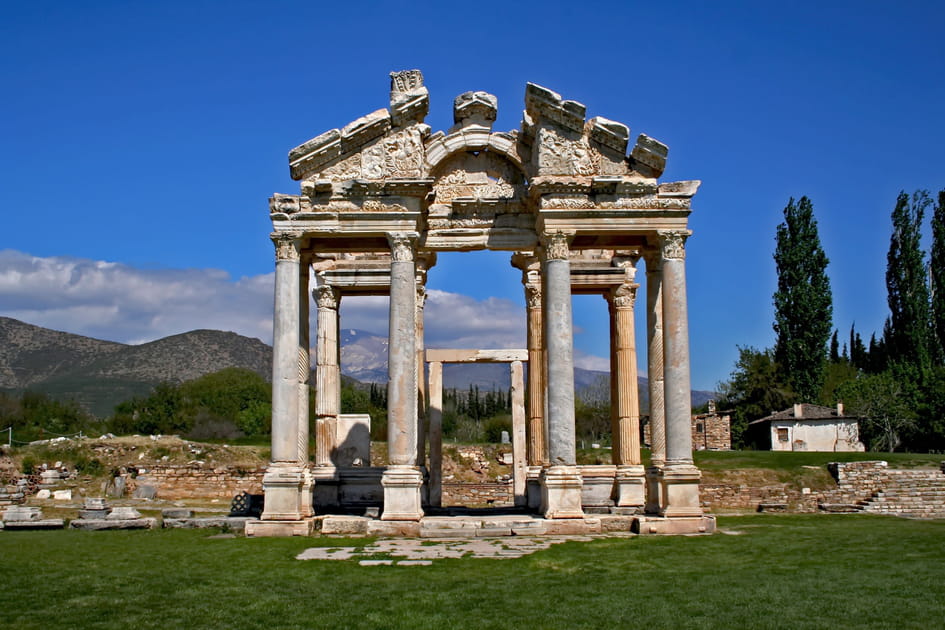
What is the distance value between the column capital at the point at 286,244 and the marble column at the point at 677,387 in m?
8.45

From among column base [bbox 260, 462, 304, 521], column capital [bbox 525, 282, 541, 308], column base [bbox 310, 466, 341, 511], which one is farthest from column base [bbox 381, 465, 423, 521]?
column capital [bbox 525, 282, 541, 308]

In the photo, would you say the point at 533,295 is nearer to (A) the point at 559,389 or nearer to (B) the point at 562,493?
(A) the point at 559,389

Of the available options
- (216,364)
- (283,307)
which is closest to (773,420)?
(283,307)

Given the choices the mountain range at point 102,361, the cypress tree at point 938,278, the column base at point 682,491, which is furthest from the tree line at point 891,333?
the mountain range at point 102,361

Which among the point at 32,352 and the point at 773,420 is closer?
the point at 773,420

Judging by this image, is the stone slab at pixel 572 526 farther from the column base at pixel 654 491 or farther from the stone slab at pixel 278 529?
A: the stone slab at pixel 278 529

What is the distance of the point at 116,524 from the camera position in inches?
864

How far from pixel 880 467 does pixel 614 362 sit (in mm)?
13534

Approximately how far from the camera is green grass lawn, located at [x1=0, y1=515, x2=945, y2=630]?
34.2 feet

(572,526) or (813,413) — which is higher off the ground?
(813,413)

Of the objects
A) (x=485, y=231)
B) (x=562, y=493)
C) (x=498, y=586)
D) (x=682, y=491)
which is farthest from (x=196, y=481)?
(x=498, y=586)

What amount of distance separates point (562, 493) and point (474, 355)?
9169 mm

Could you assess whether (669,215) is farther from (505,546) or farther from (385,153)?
(505,546)

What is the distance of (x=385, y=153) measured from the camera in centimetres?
2109
